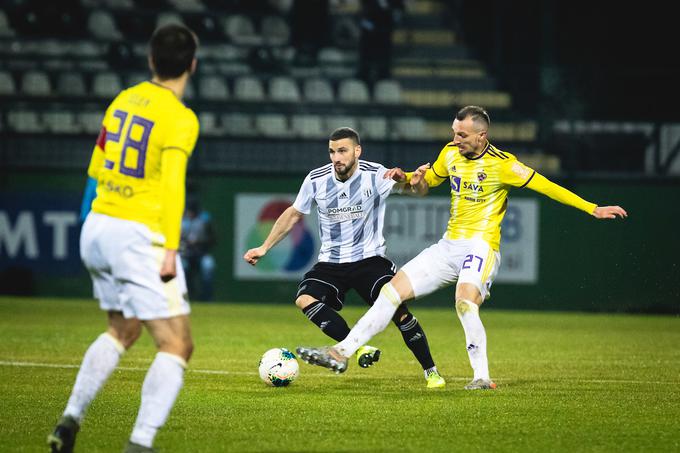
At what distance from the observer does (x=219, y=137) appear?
1945 cm

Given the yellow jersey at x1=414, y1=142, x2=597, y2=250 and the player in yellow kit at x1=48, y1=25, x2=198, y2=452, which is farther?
the yellow jersey at x1=414, y1=142, x2=597, y2=250

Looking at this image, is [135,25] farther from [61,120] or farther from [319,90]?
[319,90]

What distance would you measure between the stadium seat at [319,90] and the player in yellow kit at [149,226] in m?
15.5

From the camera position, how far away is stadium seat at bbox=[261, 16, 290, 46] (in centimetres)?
2350

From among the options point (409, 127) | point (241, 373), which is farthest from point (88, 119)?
point (241, 373)

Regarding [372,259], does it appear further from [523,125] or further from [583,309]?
[523,125]

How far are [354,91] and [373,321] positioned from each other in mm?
12968

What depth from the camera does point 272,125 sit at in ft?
65.5

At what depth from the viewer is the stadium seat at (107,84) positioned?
20875 millimetres

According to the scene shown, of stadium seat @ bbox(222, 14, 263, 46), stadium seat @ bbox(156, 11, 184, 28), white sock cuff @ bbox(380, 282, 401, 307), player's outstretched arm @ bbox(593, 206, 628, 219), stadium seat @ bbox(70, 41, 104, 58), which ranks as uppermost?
stadium seat @ bbox(156, 11, 184, 28)

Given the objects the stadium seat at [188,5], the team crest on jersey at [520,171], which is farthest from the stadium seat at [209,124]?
the team crest on jersey at [520,171]

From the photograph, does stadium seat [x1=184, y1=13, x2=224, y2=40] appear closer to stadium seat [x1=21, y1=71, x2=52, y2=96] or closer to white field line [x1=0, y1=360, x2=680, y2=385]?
stadium seat [x1=21, y1=71, x2=52, y2=96]

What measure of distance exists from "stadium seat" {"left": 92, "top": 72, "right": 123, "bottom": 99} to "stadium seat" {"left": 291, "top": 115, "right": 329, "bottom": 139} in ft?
11.1

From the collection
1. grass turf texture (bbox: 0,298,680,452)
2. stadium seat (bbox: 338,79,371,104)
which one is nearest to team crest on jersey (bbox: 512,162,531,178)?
grass turf texture (bbox: 0,298,680,452)
